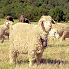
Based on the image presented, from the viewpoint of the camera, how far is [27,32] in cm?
607

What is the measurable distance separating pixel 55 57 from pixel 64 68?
6.40 feet

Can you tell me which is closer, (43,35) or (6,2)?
(43,35)

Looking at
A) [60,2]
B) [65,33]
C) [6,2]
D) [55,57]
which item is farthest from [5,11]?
[55,57]

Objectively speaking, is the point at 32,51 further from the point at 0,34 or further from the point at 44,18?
the point at 0,34

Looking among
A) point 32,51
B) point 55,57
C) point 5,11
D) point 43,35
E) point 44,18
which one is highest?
point 44,18

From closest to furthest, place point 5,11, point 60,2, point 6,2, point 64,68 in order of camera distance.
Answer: point 64,68 → point 5,11 → point 6,2 → point 60,2

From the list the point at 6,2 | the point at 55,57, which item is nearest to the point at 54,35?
the point at 55,57

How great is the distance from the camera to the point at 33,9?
248 ft

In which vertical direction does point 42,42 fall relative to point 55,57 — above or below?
above

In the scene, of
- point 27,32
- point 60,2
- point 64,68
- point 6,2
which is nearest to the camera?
point 64,68

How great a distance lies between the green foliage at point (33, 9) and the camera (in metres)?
66.3

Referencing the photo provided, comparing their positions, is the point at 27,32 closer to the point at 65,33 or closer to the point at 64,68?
the point at 64,68

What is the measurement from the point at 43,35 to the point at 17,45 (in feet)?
2.53

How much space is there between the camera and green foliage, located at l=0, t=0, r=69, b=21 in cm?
6633
